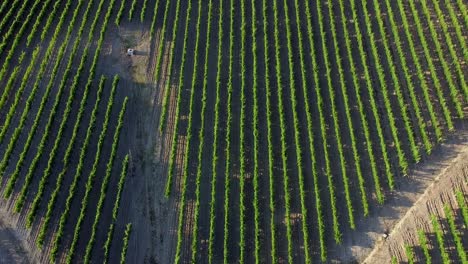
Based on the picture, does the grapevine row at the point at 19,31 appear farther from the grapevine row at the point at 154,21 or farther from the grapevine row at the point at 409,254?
the grapevine row at the point at 409,254

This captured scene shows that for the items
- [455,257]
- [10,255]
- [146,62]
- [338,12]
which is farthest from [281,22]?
[10,255]

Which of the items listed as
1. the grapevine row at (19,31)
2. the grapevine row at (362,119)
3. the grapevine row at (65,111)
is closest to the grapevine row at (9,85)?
the grapevine row at (19,31)

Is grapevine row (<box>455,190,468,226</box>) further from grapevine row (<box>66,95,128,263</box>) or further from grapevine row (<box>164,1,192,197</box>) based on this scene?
grapevine row (<box>66,95,128,263</box>)

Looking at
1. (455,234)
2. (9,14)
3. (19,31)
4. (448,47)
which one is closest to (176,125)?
(19,31)

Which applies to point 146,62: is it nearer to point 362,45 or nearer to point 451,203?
point 362,45

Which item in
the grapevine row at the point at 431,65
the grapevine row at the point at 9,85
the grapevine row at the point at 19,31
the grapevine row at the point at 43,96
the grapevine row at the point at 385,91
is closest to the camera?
the grapevine row at the point at 385,91
